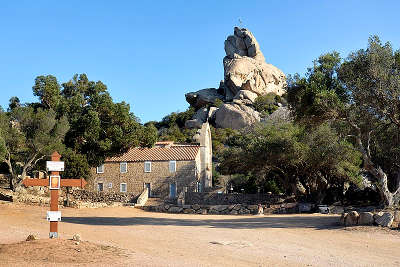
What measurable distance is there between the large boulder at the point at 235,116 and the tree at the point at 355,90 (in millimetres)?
56486

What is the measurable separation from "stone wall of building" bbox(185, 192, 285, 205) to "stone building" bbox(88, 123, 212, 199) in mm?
3116

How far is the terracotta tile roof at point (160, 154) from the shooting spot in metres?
42.0

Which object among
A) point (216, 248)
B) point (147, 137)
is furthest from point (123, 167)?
point (216, 248)

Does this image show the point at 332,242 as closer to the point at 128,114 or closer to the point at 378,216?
the point at 378,216

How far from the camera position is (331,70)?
2081 cm

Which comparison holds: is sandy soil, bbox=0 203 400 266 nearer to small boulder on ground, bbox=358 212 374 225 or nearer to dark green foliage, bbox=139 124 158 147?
small boulder on ground, bbox=358 212 374 225

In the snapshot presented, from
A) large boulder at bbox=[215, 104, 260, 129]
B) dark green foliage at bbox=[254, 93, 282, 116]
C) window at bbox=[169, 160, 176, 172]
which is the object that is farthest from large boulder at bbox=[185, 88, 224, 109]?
window at bbox=[169, 160, 176, 172]

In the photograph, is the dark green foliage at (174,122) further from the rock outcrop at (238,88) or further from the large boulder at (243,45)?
the large boulder at (243,45)

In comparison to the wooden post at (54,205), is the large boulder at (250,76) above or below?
above

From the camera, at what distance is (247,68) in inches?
3794

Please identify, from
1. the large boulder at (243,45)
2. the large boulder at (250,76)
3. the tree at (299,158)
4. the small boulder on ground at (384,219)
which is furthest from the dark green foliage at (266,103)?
the small boulder on ground at (384,219)

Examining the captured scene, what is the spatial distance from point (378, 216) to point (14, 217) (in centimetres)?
1833

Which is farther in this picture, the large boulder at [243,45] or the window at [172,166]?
the large boulder at [243,45]

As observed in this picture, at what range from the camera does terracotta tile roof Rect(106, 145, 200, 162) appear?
42.0m
